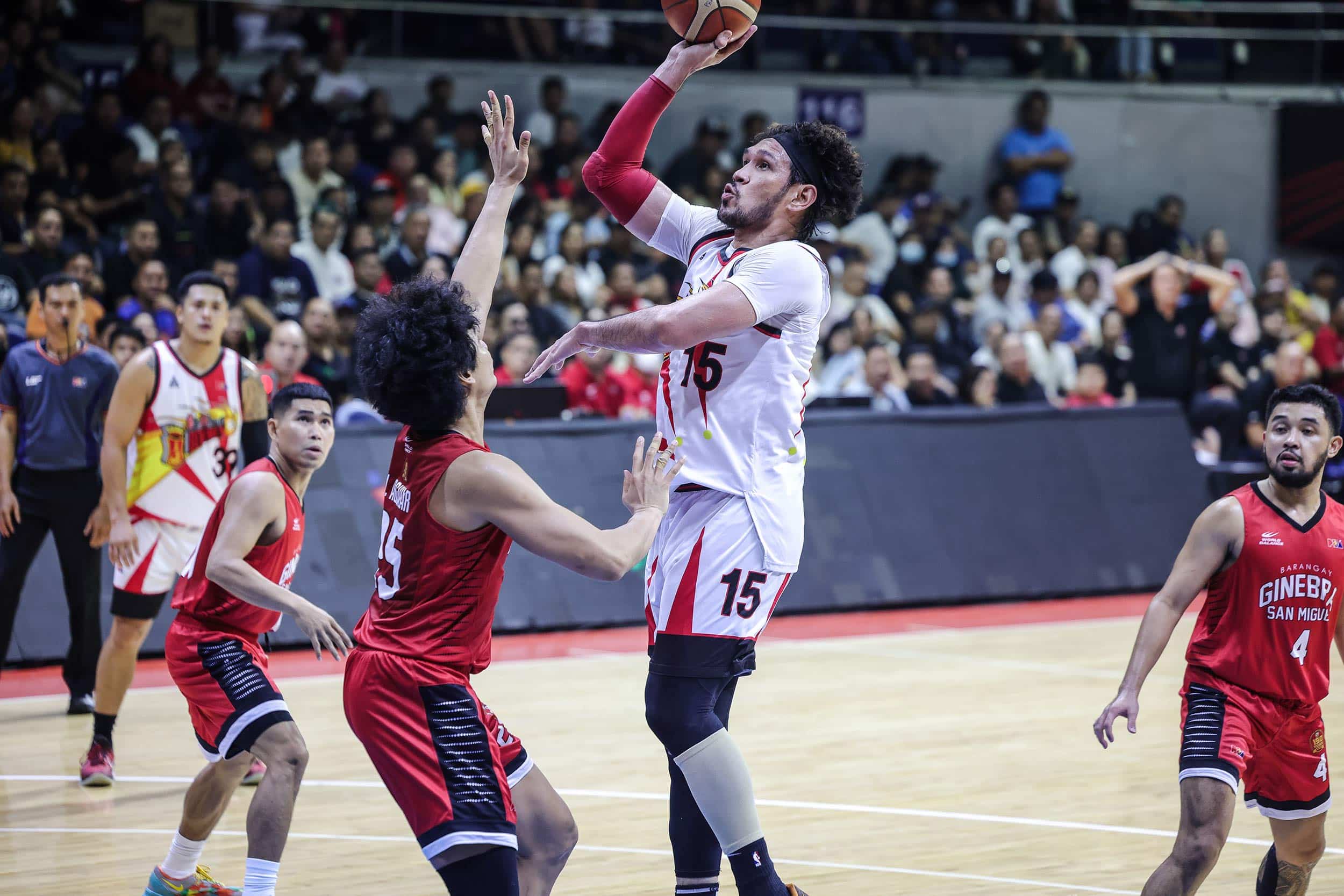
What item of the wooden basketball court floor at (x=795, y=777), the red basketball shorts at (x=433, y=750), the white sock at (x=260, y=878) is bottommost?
the wooden basketball court floor at (x=795, y=777)

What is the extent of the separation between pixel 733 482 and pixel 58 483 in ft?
16.9

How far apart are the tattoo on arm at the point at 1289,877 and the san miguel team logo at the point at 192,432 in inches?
187

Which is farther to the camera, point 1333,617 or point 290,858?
point 290,858

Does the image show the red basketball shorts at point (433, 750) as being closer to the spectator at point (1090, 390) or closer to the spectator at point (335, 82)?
the spectator at point (1090, 390)

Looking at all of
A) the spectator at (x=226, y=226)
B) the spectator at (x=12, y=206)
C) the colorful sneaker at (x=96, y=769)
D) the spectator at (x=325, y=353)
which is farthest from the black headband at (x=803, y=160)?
the spectator at (x=226, y=226)

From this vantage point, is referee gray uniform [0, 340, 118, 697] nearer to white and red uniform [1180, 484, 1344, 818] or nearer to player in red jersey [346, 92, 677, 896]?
player in red jersey [346, 92, 677, 896]

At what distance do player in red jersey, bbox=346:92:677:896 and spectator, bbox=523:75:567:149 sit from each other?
39.6 ft

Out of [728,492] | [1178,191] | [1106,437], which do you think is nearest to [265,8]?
[1106,437]

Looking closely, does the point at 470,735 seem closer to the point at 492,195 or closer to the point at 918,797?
the point at 492,195

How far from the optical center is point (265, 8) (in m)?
15.2

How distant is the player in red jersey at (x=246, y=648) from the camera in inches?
195

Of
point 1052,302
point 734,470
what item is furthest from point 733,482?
point 1052,302

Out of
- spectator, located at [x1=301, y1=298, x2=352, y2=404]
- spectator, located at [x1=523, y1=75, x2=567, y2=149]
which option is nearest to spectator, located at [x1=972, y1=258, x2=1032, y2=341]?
spectator, located at [x1=523, y1=75, x2=567, y2=149]

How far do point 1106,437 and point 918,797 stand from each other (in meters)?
6.64
